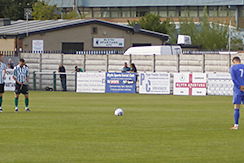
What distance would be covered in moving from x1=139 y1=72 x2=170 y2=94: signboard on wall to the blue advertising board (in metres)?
0.96

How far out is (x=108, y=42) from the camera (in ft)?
216

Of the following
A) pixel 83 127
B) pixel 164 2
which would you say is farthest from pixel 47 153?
pixel 164 2

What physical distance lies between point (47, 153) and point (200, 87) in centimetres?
2761

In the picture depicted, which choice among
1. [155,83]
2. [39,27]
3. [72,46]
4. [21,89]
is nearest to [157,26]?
[72,46]

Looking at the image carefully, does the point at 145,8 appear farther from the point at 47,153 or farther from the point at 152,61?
the point at 47,153

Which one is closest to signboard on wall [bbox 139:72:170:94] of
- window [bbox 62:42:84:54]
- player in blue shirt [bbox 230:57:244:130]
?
window [bbox 62:42:84:54]

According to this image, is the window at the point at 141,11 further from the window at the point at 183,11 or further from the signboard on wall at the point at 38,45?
the signboard on wall at the point at 38,45

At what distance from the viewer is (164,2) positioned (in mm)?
110438

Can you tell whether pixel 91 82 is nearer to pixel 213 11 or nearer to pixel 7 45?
pixel 7 45

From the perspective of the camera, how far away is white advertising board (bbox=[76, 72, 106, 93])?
1786 inches

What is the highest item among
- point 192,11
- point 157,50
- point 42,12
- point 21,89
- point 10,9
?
point 192,11

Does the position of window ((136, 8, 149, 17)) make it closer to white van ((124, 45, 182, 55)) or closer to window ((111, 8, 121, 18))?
window ((111, 8, 121, 18))

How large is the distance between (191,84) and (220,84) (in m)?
1.54

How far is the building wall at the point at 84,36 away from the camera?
203 ft
